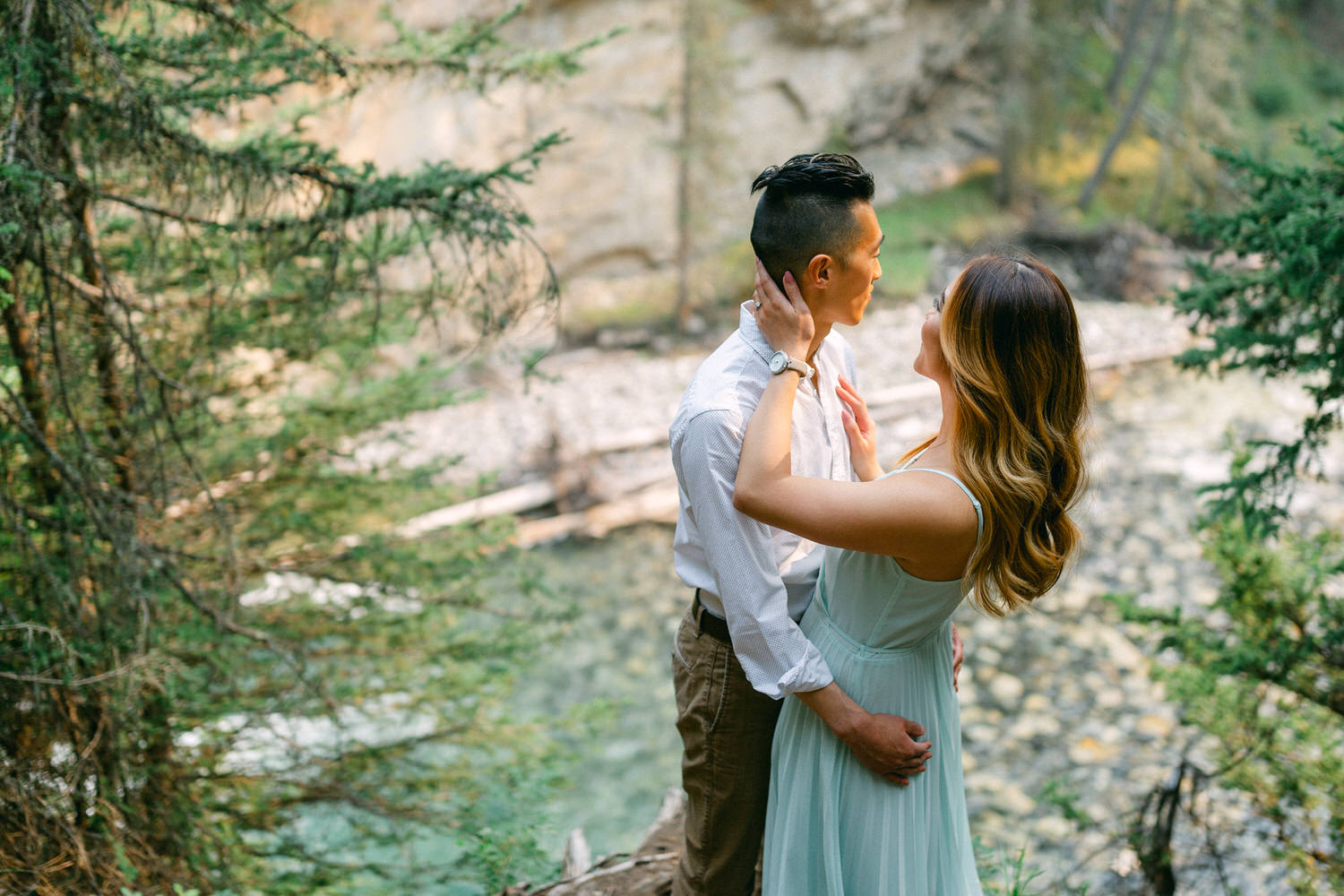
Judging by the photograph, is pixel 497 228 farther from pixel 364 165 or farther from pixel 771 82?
pixel 771 82

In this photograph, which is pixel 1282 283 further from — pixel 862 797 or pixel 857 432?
pixel 862 797

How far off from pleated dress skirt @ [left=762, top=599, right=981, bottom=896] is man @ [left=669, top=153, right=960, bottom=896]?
7 cm

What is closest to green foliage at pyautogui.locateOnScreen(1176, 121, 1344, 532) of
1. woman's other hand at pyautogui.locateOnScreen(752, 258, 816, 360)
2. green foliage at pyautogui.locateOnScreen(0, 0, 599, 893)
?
woman's other hand at pyautogui.locateOnScreen(752, 258, 816, 360)

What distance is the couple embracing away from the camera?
1.87 m

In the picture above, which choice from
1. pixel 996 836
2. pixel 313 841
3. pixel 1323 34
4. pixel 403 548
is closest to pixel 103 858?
pixel 313 841

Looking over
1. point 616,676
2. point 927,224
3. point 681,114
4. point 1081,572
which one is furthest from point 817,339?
point 927,224

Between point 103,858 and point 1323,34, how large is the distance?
27.1 meters

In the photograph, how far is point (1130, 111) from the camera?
1667 centimetres

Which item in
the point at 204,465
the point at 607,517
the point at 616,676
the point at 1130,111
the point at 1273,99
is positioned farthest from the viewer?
the point at 1273,99

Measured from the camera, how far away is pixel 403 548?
4.71m

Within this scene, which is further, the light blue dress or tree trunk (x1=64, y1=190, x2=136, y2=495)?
tree trunk (x1=64, y1=190, x2=136, y2=495)

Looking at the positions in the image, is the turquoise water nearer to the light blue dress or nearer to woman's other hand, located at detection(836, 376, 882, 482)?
woman's other hand, located at detection(836, 376, 882, 482)

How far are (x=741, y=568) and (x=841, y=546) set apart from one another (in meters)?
0.23

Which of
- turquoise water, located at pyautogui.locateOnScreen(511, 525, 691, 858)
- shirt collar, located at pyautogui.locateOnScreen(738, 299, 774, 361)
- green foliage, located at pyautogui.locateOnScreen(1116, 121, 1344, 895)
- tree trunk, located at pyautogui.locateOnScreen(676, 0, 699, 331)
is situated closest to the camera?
shirt collar, located at pyautogui.locateOnScreen(738, 299, 774, 361)
